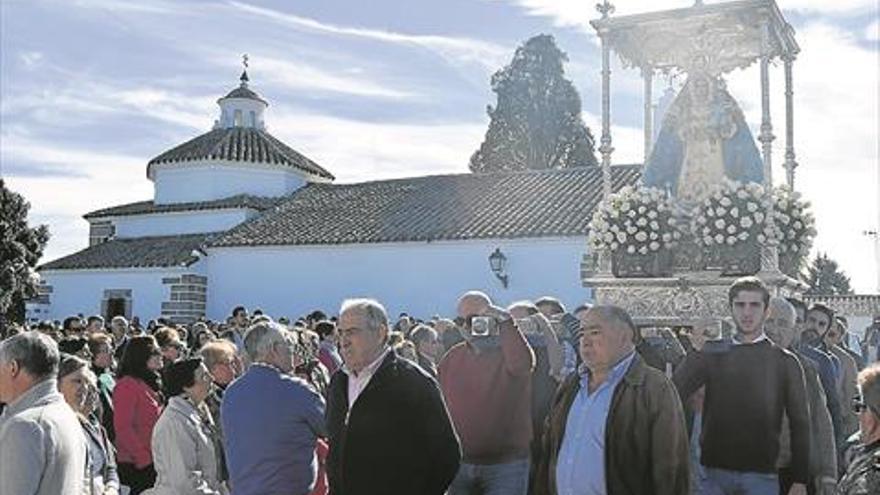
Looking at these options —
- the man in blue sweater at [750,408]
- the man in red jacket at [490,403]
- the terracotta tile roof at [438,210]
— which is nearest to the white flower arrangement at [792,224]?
the man in blue sweater at [750,408]

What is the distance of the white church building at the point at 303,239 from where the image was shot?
25297 millimetres

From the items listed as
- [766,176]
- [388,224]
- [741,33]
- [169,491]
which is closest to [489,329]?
[169,491]

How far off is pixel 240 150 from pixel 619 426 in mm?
30804

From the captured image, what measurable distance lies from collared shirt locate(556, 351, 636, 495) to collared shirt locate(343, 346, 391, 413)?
0.95 m

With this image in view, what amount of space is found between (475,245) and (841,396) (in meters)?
17.5

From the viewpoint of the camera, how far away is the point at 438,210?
92.1 ft

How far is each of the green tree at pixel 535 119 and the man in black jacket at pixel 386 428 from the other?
3559 cm

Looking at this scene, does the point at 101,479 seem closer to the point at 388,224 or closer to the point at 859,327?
the point at 388,224

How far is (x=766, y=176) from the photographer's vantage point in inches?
444

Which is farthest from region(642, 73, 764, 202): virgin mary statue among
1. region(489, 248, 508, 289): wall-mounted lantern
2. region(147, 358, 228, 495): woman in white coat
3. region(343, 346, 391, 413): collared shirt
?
region(489, 248, 508, 289): wall-mounted lantern

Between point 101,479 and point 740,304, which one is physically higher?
point 740,304

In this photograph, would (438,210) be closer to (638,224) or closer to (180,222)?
(180,222)

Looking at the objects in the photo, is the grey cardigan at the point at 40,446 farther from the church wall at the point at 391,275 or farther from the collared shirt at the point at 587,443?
the church wall at the point at 391,275

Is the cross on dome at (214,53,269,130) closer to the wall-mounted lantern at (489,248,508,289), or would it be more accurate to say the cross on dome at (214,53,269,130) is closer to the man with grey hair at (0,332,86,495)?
the wall-mounted lantern at (489,248,508,289)
